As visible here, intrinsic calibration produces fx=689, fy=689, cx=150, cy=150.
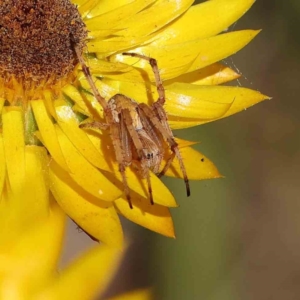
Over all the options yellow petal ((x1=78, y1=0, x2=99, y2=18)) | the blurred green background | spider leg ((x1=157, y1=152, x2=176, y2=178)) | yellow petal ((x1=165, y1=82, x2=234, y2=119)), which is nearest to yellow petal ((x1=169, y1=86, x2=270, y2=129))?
yellow petal ((x1=165, y1=82, x2=234, y2=119))

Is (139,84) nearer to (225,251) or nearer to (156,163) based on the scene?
(156,163)

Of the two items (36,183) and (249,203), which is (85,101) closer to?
(36,183)

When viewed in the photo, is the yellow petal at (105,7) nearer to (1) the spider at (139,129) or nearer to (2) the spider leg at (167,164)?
(1) the spider at (139,129)

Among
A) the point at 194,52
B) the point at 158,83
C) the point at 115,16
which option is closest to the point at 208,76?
the point at 194,52

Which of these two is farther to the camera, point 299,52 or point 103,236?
point 299,52

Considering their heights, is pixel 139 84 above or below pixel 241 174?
above

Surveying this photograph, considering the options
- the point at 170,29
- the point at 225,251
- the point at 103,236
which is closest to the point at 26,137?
the point at 103,236

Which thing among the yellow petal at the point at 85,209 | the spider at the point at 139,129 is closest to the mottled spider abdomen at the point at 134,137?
the spider at the point at 139,129
